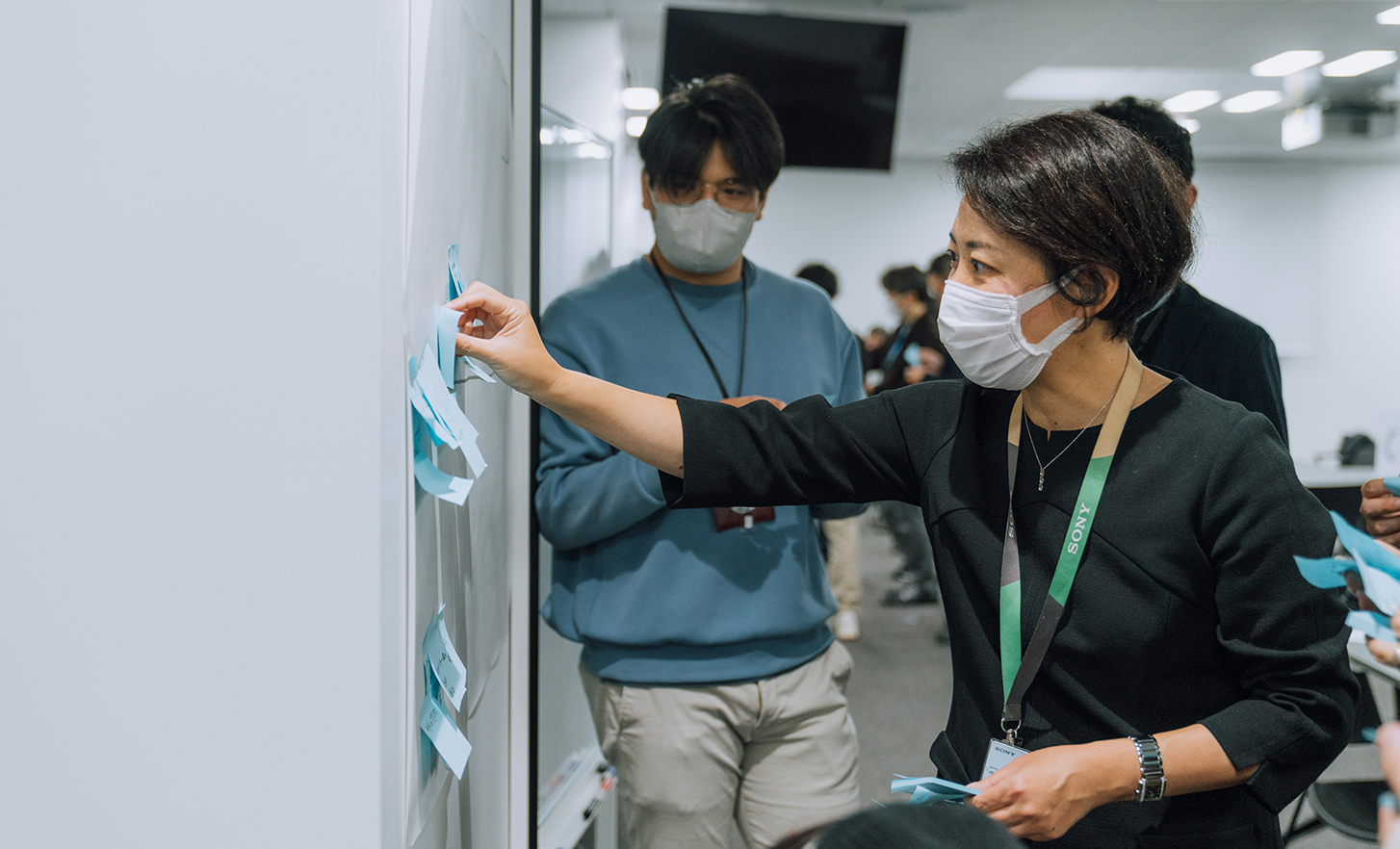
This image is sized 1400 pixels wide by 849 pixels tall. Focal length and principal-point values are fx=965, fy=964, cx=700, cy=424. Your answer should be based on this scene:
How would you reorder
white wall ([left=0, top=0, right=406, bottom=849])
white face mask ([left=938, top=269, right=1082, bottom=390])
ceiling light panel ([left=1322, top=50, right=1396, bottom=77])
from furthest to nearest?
ceiling light panel ([left=1322, top=50, right=1396, bottom=77]) < white face mask ([left=938, top=269, right=1082, bottom=390]) < white wall ([left=0, top=0, right=406, bottom=849])

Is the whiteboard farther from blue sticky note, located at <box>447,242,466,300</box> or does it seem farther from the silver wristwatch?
the silver wristwatch

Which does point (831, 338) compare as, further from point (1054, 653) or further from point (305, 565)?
point (305, 565)

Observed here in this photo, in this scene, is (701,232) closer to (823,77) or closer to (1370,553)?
(1370,553)

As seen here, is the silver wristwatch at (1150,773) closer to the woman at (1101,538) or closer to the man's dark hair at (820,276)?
the woman at (1101,538)

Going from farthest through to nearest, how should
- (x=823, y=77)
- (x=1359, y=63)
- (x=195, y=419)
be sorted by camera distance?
(x=1359, y=63)
(x=823, y=77)
(x=195, y=419)

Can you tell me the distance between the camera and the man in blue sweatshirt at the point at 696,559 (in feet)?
4.13

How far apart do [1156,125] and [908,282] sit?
3.55 meters

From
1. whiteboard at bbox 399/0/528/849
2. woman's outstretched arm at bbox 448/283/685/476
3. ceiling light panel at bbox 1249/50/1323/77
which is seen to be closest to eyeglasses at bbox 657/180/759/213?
whiteboard at bbox 399/0/528/849

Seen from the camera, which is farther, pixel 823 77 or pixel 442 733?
pixel 823 77

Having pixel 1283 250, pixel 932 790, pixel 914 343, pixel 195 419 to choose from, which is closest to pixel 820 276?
pixel 914 343

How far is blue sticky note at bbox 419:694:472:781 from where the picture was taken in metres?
0.78

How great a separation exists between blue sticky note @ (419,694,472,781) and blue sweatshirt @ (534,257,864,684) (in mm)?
426

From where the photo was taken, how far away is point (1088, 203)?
89 cm

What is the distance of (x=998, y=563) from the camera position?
0.97 meters
